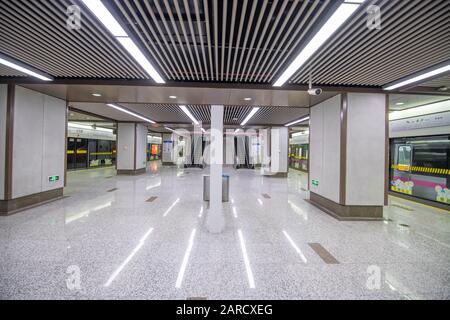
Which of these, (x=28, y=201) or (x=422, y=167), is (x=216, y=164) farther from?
(x=422, y=167)

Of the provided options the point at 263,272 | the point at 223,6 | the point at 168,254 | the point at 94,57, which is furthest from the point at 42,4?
the point at 263,272

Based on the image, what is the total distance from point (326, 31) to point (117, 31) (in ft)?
8.69

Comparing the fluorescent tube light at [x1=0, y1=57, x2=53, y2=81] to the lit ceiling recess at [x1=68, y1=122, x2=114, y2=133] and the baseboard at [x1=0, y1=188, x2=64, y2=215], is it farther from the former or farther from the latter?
the lit ceiling recess at [x1=68, y1=122, x2=114, y2=133]

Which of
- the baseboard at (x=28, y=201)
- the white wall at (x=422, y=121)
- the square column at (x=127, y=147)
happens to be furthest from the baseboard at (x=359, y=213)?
the square column at (x=127, y=147)

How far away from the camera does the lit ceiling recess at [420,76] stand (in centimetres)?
350

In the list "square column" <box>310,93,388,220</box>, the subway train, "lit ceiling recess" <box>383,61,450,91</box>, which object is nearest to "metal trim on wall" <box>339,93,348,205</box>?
"square column" <box>310,93,388,220</box>

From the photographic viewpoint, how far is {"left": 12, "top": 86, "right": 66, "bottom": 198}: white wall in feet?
16.2

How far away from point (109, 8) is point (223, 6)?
1.24m

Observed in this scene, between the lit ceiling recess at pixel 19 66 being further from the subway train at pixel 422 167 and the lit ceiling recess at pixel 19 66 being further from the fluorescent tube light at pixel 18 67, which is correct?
the subway train at pixel 422 167

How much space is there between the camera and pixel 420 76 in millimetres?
3869

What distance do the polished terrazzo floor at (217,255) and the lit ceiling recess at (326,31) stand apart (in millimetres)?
2992

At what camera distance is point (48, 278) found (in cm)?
238

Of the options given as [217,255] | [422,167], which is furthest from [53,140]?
[422,167]

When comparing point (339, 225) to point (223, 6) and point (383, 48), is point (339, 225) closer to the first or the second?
point (383, 48)
